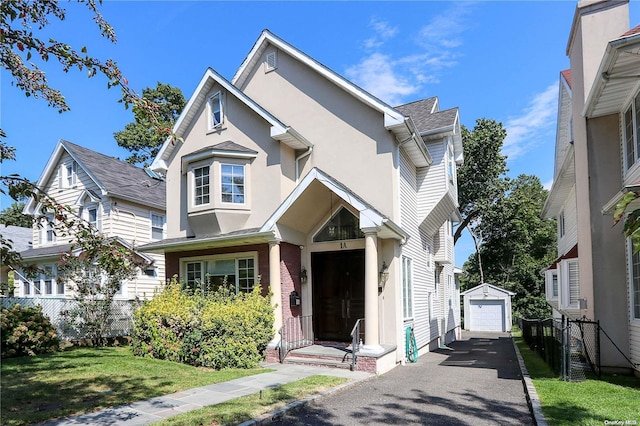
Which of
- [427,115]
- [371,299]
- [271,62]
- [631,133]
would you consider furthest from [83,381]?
[427,115]

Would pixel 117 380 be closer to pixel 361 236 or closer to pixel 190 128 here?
pixel 361 236

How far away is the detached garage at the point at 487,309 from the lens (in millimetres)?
31297

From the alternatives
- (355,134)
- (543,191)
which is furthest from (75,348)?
(543,191)

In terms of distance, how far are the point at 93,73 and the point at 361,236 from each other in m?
8.91

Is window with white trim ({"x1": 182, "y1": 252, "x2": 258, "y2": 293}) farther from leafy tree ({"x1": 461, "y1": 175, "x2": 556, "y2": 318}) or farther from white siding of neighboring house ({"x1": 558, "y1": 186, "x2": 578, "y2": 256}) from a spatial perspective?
leafy tree ({"x1": 461, "y1": 175, "x2": 556, "y2": 318})

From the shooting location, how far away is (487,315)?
31.9 meters

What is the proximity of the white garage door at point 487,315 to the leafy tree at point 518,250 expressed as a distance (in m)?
6.84

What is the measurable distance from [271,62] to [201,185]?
4.93 metres

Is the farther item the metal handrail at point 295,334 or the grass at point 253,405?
the metal handrail at point 295,334

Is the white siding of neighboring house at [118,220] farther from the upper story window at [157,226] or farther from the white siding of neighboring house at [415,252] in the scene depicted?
the white siding of neighboring house at [415,252]

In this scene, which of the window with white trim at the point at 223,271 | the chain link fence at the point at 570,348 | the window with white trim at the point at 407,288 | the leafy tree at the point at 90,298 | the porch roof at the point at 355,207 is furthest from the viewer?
the leafy tree at the point at 90,298

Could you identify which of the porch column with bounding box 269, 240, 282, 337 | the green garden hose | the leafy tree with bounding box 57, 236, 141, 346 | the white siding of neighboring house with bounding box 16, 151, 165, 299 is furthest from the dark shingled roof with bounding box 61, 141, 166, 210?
the green garden hose

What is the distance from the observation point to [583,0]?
1112 centimetres

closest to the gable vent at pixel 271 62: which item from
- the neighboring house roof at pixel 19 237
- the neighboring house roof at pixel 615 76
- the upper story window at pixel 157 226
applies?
the neighboring house roof at pixel 615 76
